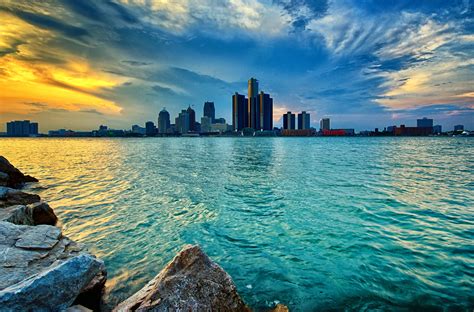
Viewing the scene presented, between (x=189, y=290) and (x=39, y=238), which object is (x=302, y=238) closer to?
(x=189, y=290)

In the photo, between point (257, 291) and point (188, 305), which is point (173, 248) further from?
point (188, 305)

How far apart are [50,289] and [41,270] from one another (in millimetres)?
1673

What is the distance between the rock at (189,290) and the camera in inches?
163

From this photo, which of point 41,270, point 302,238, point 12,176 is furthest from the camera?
point 12,176

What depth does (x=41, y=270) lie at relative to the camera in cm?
541

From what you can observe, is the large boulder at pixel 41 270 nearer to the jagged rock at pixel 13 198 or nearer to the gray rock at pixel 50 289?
the gray rock at pixel 50 289

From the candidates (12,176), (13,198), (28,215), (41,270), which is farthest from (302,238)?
(12,176)

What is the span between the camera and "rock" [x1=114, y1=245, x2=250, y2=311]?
4148 millimetres

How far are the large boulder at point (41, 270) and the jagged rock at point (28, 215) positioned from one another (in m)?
2.15

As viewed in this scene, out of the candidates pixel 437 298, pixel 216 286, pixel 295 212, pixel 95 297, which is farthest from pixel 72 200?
pixel 437 298

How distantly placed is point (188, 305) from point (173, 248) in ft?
18.0

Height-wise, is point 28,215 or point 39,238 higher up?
point 39,238

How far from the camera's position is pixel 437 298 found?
6.27 metres

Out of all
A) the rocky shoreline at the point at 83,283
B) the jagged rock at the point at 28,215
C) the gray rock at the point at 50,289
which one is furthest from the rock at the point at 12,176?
the gray rock at the point at 50,289
